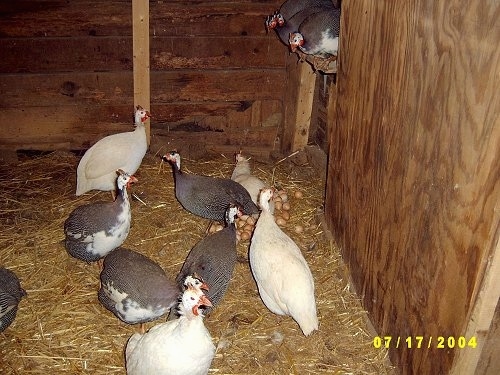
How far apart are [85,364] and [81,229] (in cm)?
89

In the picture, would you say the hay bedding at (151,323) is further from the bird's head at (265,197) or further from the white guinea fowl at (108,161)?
the bird's head at (265,197)

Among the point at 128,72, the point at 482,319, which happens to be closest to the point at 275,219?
the point at 128,72

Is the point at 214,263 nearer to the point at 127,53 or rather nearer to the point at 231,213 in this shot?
the point at 231,213

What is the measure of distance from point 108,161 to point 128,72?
936 millimetres

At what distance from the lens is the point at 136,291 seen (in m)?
2.67

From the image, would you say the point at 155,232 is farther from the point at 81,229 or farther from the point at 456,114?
the point at 456,114

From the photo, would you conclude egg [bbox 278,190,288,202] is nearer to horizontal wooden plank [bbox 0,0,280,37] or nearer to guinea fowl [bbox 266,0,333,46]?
guinea fowl [bbox 266,0,333,46]

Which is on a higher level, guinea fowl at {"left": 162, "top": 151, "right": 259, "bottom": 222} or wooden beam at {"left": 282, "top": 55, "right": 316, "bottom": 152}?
wooden beam at {"left": 282, "top": 55, "right": 316, "bottom": 152}

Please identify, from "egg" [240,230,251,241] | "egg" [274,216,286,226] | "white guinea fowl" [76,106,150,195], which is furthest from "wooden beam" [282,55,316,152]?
"white guinea fowl" [76,106,150,195]

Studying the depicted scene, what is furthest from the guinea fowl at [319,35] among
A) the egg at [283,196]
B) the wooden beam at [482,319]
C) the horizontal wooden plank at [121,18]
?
the wooden beam at [482,319]

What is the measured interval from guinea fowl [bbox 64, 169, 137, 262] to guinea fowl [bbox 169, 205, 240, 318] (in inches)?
21.2

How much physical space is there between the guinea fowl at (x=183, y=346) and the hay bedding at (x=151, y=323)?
43 cm

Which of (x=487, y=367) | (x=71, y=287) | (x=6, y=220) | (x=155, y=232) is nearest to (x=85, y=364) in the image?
(x=71, y=287)

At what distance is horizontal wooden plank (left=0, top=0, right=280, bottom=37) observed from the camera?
4.10 metres
